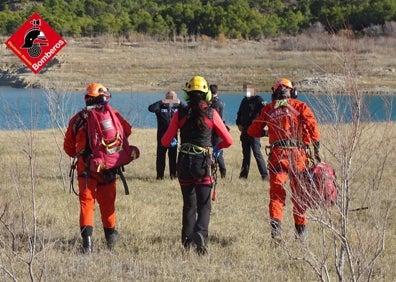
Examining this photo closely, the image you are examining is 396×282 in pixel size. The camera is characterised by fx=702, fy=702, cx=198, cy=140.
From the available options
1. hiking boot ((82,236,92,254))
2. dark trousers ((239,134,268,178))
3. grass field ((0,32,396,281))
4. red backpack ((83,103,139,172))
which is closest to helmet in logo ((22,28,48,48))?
grass field ((0,32,396,281))

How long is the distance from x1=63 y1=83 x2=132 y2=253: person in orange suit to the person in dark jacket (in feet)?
2.15

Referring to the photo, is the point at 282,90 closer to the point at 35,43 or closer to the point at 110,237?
the point at 110,237

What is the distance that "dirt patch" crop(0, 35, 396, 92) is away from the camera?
50469 millimetres

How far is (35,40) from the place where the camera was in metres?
11.3

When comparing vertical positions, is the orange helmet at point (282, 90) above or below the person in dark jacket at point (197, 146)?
above

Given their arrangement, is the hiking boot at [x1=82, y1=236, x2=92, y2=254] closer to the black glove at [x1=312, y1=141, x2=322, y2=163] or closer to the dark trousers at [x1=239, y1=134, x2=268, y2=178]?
the black glove at [x1=312, y1=141, x2=322, y2=163]

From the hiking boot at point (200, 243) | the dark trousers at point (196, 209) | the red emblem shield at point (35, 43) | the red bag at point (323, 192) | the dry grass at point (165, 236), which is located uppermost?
the red emblem shield at point (35, 43)

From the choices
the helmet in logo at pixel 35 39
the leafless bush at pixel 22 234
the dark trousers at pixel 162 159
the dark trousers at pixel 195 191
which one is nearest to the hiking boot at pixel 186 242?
the dark trousers at pixel 195 191

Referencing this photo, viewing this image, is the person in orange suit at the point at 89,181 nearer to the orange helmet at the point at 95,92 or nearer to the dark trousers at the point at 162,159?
the orange helmet at the point at 95,92

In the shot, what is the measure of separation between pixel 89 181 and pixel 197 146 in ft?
3.54

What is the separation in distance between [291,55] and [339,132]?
60527 millimetres

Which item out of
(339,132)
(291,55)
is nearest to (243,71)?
(291,55)

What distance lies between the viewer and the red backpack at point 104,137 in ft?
21.4

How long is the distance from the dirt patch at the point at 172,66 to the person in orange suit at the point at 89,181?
36772 mm
